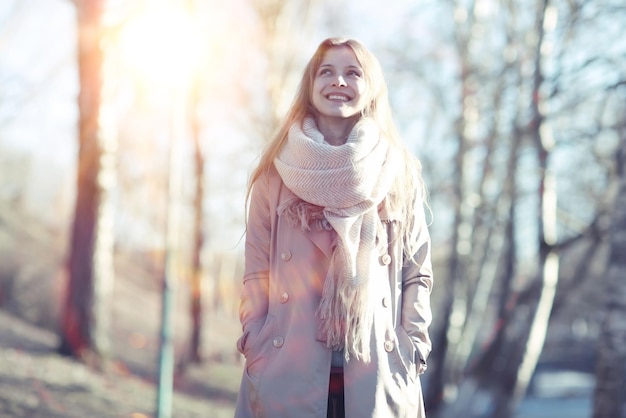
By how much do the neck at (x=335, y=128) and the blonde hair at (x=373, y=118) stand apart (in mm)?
61

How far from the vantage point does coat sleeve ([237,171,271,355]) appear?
2.87 meters

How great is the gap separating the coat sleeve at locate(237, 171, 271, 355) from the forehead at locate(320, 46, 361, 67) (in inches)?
21.0

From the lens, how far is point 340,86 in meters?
2.92

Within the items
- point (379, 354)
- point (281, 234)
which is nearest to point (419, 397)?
point (379, 354)

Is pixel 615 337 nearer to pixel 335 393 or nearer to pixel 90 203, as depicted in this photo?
pixel 335 393

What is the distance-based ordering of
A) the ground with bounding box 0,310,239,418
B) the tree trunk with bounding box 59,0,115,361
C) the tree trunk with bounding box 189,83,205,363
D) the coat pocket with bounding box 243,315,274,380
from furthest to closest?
the tree trunk with bounding box 189,83,205,363, the tree trunk with bounding box 59,0,115,361, the ground with bounding box 0,310,239,418, the coat pocket with bounding box 243,315,274,380

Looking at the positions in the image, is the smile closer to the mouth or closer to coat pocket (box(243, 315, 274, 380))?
the mouth

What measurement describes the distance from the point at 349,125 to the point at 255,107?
639 inches

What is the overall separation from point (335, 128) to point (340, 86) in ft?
0.56

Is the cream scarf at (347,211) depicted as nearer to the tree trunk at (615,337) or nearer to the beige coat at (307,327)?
the beige coat at (307,327)

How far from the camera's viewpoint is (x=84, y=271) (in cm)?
1065

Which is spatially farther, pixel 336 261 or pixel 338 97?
pixel 338 97

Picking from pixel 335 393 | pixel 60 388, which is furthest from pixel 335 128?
pixel 60 388

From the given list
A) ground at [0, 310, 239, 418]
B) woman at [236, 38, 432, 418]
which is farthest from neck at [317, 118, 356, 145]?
ground at [0, 310, 239, 418]
